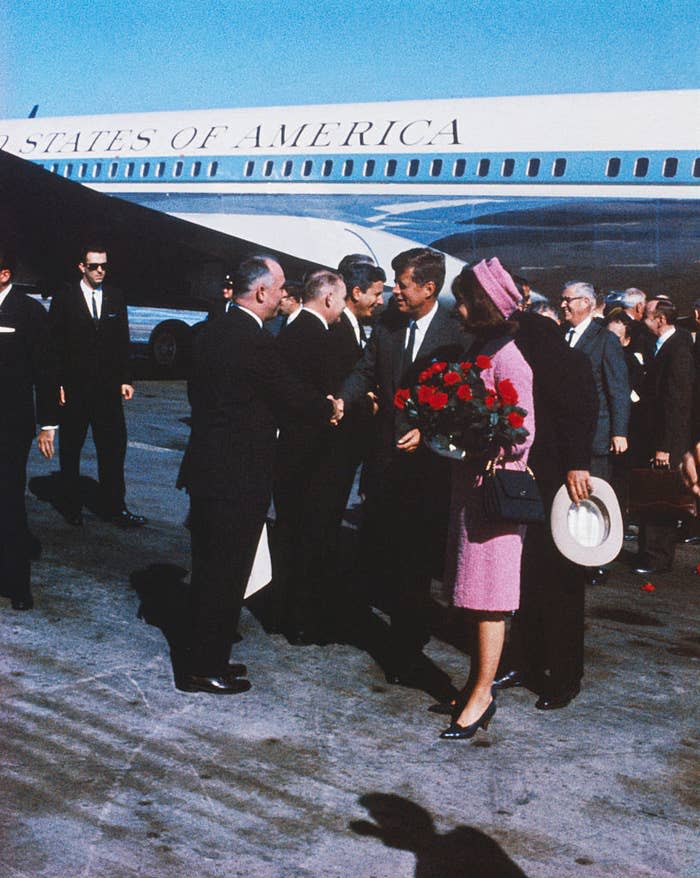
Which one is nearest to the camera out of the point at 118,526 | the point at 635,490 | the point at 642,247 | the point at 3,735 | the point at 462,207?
the point at 3,735

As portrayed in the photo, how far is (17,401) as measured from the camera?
639 centimetres

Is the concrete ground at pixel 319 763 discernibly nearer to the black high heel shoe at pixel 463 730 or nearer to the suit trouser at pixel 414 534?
the black high heel shoe at pixel 463 730

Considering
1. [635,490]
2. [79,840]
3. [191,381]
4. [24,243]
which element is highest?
[24,243]

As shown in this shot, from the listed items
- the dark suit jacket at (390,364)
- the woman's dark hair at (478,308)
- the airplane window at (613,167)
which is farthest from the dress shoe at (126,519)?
the airplane window at (613,167)

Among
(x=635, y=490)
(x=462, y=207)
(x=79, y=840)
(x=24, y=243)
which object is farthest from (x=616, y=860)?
(x=24, y=243)

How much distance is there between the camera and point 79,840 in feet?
12.8

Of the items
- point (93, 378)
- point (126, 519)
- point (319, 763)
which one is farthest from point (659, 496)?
point (93, 378)

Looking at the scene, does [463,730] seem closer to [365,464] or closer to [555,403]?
[555,403]

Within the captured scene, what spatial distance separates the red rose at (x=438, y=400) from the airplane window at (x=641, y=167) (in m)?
12.5

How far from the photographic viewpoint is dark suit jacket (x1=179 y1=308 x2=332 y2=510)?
5.31 m

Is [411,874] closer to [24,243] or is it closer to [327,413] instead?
[327,413]

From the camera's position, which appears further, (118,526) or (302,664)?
(118,526)

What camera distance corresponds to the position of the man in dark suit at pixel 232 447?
533 cm

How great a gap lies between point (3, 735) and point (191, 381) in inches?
74.9
